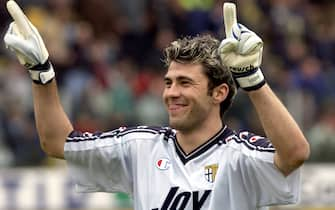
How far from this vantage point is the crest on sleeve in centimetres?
600

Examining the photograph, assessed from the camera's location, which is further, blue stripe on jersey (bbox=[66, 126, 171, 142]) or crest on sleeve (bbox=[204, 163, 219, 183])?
blue stripe on jersey (bbox=[66, 126, 171, 142])

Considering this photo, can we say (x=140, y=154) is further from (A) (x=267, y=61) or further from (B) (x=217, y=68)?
(A) (x=267, y=61)

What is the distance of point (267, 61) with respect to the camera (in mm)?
15000

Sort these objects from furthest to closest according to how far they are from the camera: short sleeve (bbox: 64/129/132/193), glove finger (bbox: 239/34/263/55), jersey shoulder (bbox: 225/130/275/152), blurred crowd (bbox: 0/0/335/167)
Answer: blurred crowd (bbox: 0/0/335/167) < short sleeve (bbox: 64/129/132/193) < jersey shoulder (bbox: 225/130/275/152) < glove finger (bbox: 239/34/263/55)

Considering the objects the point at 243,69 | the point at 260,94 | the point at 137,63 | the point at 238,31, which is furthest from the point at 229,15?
the point at 137,63

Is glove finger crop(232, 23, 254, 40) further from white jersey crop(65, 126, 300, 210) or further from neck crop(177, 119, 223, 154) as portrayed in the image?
neck crop(177, 119, 223, 154)

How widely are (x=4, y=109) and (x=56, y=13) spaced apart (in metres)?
2.09

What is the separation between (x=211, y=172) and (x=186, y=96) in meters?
0.41

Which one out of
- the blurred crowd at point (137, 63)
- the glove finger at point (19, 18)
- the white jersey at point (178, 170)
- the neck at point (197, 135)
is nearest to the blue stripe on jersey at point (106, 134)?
the white jersey at point (178, 170)

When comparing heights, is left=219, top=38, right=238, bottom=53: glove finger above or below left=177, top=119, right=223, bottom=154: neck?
above

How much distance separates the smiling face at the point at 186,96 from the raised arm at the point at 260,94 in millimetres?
452

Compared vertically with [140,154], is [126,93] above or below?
above

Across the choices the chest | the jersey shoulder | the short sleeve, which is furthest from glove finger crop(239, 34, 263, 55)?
the short sleeve

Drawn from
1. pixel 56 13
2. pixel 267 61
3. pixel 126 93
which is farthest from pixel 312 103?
pixel 56 13
